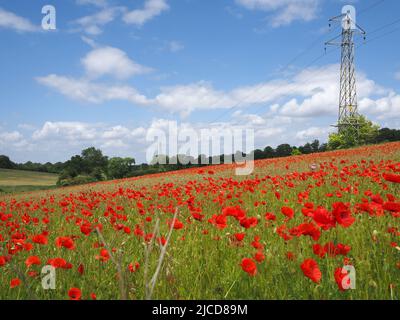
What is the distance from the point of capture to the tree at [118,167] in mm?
58959

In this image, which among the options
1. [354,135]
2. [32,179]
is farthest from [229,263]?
[32,179]

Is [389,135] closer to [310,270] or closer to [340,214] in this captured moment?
[340,214]

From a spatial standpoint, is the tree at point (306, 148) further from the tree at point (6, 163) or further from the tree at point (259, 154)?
the tree at point (6, 163)

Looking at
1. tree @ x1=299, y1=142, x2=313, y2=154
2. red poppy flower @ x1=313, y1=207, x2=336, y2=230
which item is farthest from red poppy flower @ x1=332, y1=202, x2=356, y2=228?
tree @ x1=299, y1=142, x2=313, y2=154

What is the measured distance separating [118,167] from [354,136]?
39.9 m

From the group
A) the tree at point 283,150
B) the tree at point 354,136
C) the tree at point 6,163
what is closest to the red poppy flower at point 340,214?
the tree at point 354,136

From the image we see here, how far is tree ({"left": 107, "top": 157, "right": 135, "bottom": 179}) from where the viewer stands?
5896 centimetres

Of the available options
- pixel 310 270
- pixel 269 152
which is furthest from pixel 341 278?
pixel 269 152

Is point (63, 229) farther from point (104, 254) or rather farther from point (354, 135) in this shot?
point (354, 135)

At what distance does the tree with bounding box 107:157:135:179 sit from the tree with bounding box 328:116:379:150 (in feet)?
107

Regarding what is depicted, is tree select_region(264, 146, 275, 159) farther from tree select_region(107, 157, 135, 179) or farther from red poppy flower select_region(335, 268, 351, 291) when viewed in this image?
red poppy flower select_region(335, 268, 351, 291)

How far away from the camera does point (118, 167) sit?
6262 centimetres

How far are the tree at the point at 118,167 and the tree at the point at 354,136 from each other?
32583 millimetres
